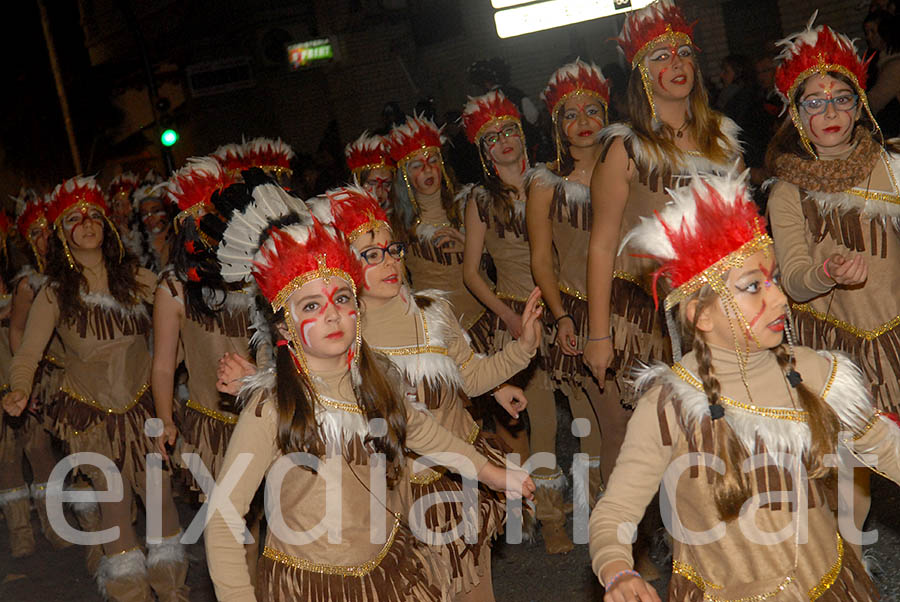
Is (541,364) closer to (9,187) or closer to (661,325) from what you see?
(661,325)

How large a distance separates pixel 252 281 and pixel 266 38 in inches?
694

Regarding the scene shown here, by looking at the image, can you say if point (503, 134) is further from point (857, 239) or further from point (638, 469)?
point (638, 469)

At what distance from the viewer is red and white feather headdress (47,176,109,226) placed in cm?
614

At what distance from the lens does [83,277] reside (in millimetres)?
6121

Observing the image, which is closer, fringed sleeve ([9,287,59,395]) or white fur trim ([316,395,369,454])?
white fur trim ([316,395,369,454])

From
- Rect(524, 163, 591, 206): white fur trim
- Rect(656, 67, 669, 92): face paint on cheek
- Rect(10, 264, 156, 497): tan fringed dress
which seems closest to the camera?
Rect(656, 67, 669, 92): face paint on cheek

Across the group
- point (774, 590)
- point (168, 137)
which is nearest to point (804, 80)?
point (774, 590)

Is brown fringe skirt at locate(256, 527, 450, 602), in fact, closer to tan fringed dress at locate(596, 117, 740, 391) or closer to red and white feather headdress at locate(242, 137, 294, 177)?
tan fringed dress at locate(596, 117, 740, 391)

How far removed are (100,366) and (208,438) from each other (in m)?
1.14

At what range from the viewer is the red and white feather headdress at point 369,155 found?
748 cm

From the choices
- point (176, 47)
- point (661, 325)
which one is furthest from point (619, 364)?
point (176, 47)

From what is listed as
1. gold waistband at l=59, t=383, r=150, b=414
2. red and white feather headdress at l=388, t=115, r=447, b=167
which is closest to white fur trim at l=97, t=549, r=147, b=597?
gold waistband at l=59, t=383, r=150, b=414

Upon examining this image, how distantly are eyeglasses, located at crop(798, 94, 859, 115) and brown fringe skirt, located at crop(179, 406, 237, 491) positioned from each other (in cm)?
308

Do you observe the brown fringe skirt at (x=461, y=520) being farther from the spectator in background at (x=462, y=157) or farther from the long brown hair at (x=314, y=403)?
the spectator in background at (x=462, y=157)
